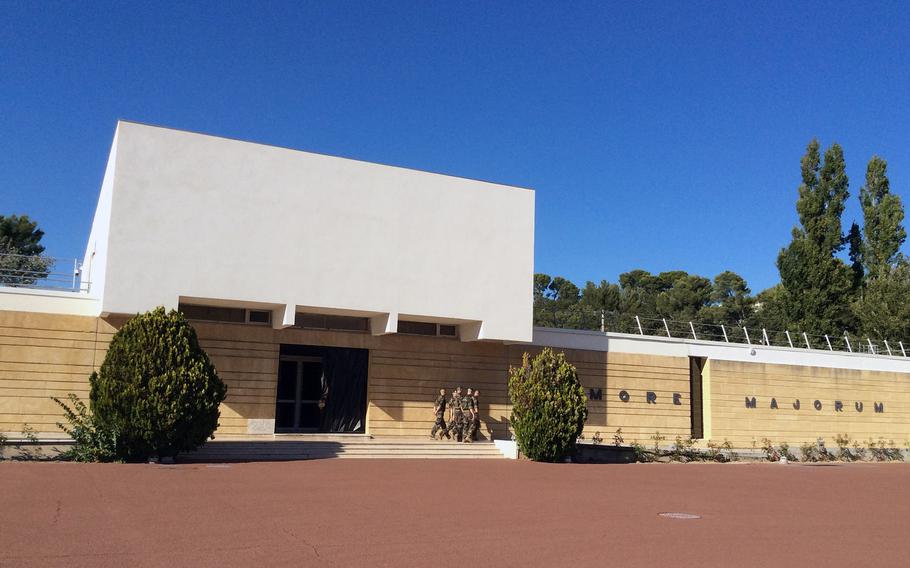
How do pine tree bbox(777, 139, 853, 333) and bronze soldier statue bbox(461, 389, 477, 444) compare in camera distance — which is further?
pine tree bbox(777, 139, 853, 333)

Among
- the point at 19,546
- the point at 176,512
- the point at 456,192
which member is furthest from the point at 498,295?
the point at 19,546

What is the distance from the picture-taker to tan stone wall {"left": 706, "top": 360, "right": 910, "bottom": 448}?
27688mm

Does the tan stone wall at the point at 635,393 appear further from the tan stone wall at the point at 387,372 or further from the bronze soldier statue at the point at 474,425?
the bronze soldier statue at the point at 474,425

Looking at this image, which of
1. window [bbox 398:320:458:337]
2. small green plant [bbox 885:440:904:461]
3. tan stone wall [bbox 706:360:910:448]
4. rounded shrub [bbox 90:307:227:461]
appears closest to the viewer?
rounded shrub [bbox 90:307:227:461]

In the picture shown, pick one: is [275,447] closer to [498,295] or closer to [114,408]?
[114,408]

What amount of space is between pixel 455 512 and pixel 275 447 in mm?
8994

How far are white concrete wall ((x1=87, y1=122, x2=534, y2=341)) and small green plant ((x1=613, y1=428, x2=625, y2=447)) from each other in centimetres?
427

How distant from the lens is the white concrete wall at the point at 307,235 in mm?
18219

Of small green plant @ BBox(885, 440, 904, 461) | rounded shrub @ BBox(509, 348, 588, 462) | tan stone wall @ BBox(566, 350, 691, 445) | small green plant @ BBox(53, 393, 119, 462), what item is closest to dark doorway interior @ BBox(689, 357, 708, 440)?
tan stone wall @ BBox(566, 350, 691, 445)

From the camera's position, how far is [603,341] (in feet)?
82.8

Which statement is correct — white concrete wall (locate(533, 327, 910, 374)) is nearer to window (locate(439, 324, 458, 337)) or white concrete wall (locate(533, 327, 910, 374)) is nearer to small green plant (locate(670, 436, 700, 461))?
window (locate(439, 324, 458, 337))

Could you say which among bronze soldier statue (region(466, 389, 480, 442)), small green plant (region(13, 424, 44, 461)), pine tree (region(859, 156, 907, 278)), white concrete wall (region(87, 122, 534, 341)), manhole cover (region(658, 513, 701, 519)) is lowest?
manhole cover (region(658, 513, 701, 519))

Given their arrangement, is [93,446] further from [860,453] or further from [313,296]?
[860,453]

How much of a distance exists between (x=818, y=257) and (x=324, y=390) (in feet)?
97.7
